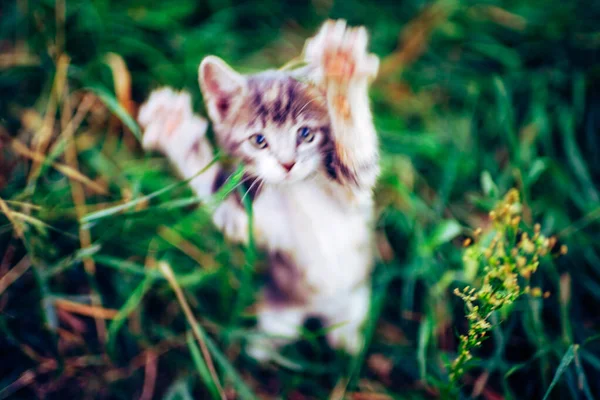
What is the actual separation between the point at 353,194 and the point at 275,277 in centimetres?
29

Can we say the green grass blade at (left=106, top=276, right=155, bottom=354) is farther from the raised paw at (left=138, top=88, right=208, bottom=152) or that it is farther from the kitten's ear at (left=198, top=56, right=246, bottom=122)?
the kitten's ear at (left=198, top=56, right=246, bottom=122)

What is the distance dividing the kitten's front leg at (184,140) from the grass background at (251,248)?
0.33 feet

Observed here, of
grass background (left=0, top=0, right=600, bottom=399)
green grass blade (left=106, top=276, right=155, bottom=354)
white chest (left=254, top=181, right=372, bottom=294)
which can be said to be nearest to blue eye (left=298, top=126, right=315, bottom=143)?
white chest (left=254, top=181, right=372, bottom=294)

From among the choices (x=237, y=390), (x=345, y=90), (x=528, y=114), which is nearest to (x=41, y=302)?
(x=237, y=390)

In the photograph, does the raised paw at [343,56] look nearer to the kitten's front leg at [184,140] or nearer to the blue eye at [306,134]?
the blue eye at [306,134]

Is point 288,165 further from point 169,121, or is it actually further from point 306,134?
point 169,121

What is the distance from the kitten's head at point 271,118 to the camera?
553 millimetres

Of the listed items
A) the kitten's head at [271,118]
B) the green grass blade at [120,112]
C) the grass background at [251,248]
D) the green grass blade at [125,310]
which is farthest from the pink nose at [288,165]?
the green grass blade at [125,310]

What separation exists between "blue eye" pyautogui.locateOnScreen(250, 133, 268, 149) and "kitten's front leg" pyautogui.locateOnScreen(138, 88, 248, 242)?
11 centimetres

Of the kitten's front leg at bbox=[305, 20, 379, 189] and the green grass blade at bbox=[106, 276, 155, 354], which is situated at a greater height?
the kitten's front leg at bbox=[305, 20, 379, 189]

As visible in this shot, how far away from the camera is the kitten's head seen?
55 cm

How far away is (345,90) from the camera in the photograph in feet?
1.80

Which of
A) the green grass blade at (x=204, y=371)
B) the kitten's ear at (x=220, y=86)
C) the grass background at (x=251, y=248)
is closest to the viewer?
the kitten's ear at (x=220, y=86)

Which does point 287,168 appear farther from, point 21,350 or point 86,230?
point 21,350
